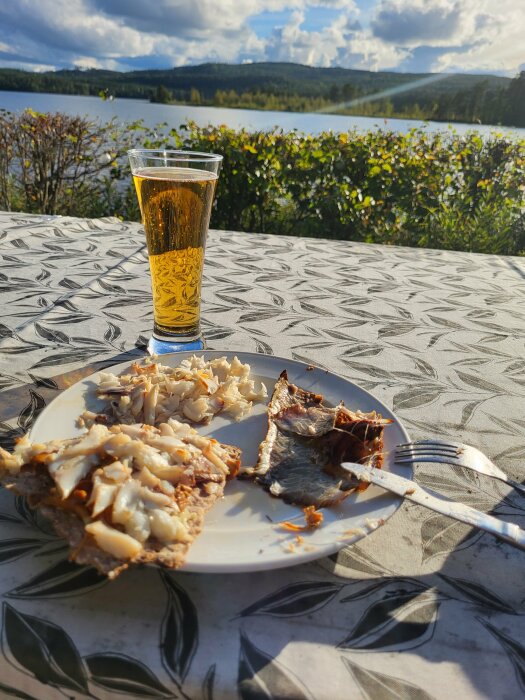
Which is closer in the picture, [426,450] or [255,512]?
[255,512]

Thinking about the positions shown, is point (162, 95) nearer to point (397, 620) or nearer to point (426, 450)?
point (426, 450)

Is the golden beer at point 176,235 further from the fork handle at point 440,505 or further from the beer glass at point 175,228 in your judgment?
the fork handle at point 440,505

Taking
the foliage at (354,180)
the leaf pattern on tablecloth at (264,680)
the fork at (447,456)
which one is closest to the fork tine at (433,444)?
the fork at (447,456)

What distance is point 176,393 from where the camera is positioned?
3.79 ft

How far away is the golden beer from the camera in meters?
1.44

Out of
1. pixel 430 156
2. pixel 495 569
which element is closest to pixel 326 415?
pixel 495 569

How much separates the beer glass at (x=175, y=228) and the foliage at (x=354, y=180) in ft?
15.2

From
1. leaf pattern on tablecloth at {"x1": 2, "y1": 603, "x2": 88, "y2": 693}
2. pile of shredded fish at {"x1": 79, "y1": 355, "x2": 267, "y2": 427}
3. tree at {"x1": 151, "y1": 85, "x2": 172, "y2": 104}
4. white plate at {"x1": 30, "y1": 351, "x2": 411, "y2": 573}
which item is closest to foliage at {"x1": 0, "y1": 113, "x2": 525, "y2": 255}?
pile of shredded fish at {"x1": 79, "y1": 355, "x2": 267, "y2": 427}

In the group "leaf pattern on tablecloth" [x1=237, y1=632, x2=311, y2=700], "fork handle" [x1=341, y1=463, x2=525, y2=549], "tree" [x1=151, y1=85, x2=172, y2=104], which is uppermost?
"tree" [x1=151, y1=85, x2=172, y2=104]

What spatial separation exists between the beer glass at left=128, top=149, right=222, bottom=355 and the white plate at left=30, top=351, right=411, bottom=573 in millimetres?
407

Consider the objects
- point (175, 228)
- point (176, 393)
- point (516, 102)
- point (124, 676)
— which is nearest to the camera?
point (124, 676)

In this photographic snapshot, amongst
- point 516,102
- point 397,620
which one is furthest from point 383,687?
point 516,102

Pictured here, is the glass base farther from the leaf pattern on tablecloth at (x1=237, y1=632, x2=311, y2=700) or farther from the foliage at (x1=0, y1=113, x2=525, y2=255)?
the foliage at (x1=0, y1=113, x2=525, y2=255)

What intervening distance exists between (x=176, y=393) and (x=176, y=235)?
1.79 ft
